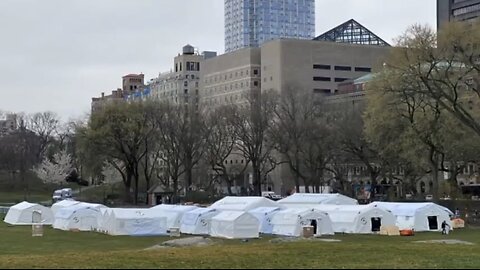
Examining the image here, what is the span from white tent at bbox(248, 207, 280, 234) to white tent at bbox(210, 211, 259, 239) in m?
3.45

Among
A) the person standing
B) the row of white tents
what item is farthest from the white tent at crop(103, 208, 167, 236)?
the person standing

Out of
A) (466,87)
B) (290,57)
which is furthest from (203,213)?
(290,57)

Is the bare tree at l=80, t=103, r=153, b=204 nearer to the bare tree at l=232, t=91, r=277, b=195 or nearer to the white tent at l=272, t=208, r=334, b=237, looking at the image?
the bare tree at l=232, t=91, r=277, b=195

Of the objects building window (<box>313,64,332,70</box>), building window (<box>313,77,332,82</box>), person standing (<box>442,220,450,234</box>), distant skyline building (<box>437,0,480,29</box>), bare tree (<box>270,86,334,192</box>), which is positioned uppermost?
distant skyline building (<box>437,0,480,29</box>)

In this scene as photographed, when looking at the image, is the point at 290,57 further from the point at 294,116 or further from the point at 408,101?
the point at 408,101

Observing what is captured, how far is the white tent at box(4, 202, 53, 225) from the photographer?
75688 millimetres

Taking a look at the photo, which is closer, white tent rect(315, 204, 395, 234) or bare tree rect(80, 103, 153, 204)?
white tent rect(315, 204, 395, 234)

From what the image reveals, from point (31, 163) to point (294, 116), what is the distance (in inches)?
2489

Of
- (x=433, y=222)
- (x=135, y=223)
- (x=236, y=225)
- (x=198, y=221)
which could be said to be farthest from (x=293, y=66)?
(x=236, y=225)

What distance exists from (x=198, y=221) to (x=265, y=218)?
5.52 meters

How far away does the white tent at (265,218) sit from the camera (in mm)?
61625

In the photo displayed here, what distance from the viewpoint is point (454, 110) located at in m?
62.7

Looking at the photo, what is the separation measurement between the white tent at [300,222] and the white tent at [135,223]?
9.25m

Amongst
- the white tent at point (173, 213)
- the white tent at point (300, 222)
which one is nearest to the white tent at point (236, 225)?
the white tent at point (300, 222)
